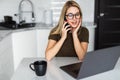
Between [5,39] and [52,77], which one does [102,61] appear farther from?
[5,39]

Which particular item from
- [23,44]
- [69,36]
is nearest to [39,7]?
[23,44]

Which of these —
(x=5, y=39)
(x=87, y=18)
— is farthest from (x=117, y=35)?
(x=5, y=39)

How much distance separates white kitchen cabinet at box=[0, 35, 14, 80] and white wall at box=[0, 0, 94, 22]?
86cm

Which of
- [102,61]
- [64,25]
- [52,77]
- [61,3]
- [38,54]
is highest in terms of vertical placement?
[61,3]

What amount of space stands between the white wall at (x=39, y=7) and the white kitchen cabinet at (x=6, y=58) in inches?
34.0

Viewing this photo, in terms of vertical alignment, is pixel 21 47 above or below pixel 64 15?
below

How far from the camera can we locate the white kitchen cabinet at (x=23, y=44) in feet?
10.1

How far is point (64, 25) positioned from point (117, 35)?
7.43ft

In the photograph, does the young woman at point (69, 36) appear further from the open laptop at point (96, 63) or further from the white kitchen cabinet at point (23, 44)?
the white kitchen cabinet at point (23, 44)

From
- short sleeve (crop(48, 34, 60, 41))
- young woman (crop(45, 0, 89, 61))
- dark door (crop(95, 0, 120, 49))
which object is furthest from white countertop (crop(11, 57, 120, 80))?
dark door (crop(95, 0, 120, 49))

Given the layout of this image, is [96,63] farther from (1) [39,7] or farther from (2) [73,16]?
(1) [39,7]

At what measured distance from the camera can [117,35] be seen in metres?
3.96

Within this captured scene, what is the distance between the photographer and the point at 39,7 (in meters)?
3.65

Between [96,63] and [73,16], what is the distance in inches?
28.6
